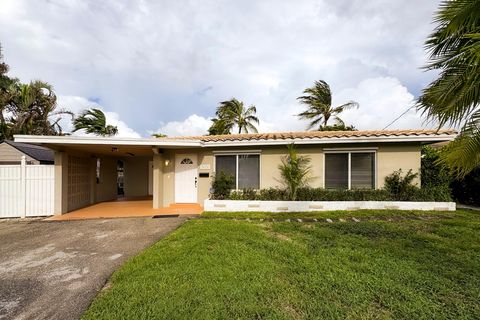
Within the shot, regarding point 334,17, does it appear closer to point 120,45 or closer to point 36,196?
point 120,45

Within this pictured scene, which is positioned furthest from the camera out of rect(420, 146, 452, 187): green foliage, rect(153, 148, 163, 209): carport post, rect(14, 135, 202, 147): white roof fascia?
rect(153, 148, 163, 209): carport post

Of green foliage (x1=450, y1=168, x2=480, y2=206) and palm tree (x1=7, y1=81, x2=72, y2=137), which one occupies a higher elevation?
palm tree (x1=7, y1=81, x2=72, y2=137)

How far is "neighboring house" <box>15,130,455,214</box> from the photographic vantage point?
29.3ft

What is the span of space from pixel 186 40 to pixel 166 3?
222 cm

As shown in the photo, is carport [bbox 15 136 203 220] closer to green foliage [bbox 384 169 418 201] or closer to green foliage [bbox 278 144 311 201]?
green foliage [bbox 278 144 311 201]

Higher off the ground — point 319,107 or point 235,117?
point 319,107

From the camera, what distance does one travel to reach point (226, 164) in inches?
411

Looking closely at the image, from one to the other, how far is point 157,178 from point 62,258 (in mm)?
5418

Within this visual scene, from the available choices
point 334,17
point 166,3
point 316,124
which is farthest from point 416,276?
point 316,124

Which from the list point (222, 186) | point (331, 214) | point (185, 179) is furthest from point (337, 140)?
point (185, 179)

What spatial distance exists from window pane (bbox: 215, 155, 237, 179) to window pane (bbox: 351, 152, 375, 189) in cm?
530

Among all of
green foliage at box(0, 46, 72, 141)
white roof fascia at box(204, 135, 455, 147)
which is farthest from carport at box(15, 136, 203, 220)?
green foliage at box(0, 46, 72, 141)

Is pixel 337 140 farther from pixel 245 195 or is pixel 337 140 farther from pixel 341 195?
pixel 245 195

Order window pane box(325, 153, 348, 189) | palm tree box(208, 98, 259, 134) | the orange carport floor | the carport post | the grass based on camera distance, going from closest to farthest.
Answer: the grass → the orange carport floor → window pane box(325, 153, 348, 189) → the carport post → palm tree box(208, 98, 259, 134)
